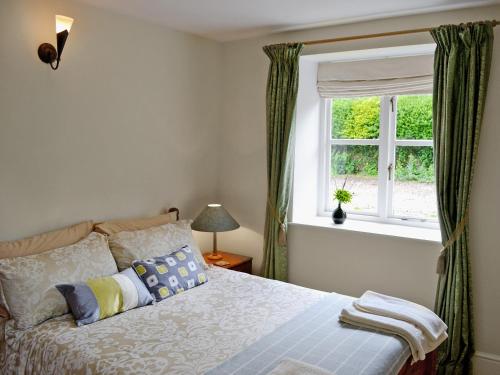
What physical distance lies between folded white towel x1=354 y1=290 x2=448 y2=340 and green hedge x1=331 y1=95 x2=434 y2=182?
1.29 meters

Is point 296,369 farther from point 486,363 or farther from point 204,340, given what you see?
point 486,363

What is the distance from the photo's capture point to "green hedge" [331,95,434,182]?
3557 millimetres

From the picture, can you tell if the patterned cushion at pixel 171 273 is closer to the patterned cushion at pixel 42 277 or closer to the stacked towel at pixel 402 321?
the patterned cushion at pixel 42 277

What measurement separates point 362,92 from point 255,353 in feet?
7.69

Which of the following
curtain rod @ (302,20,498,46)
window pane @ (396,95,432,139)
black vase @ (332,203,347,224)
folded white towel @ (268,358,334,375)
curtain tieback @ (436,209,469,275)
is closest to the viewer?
folded white towel @ (268,358,334,375)

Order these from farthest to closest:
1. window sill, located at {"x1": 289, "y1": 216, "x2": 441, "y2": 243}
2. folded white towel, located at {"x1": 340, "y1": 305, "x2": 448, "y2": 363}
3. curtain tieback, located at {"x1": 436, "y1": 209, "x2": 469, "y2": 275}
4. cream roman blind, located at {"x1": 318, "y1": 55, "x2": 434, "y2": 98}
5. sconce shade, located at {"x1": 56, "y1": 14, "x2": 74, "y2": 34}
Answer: cream roman blind, located at {"x1": 318, "y1": 55, "x2": 434, "y2": 98} → window sill, located at {"x1": 289, "y1": 216, "x2": 441, "y2": 243} → curtain tieback, located at {"x1": 436, "y1": 209, "x2": 469, "y2": 275} → sconce shade, located at {"x1": 56, "y1": 14, "x2": 74, "y2": 34} → folded white towel, located at {"x1": 340, "y1": 305, "x2": 448, "y2": 363}

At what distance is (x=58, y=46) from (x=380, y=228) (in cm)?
252

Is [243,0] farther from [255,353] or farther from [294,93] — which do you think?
[255,353]

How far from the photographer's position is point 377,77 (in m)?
3.60

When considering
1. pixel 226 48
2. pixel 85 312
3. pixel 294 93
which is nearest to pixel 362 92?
pixel 294 93

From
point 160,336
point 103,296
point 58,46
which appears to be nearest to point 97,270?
point 103,296

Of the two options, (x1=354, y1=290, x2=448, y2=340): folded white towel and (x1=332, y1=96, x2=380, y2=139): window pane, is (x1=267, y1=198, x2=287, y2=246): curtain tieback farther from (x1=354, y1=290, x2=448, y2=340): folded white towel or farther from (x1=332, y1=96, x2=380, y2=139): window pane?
(x1=354, y1=290, x2=448, y2=340): folded white towel

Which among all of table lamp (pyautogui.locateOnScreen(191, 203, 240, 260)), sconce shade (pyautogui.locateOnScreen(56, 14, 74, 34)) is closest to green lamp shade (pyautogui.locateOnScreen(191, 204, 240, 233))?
table lamp (pyautogui.locateOnScreen(191, 203, 240, 260))

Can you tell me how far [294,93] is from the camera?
11.6ft
